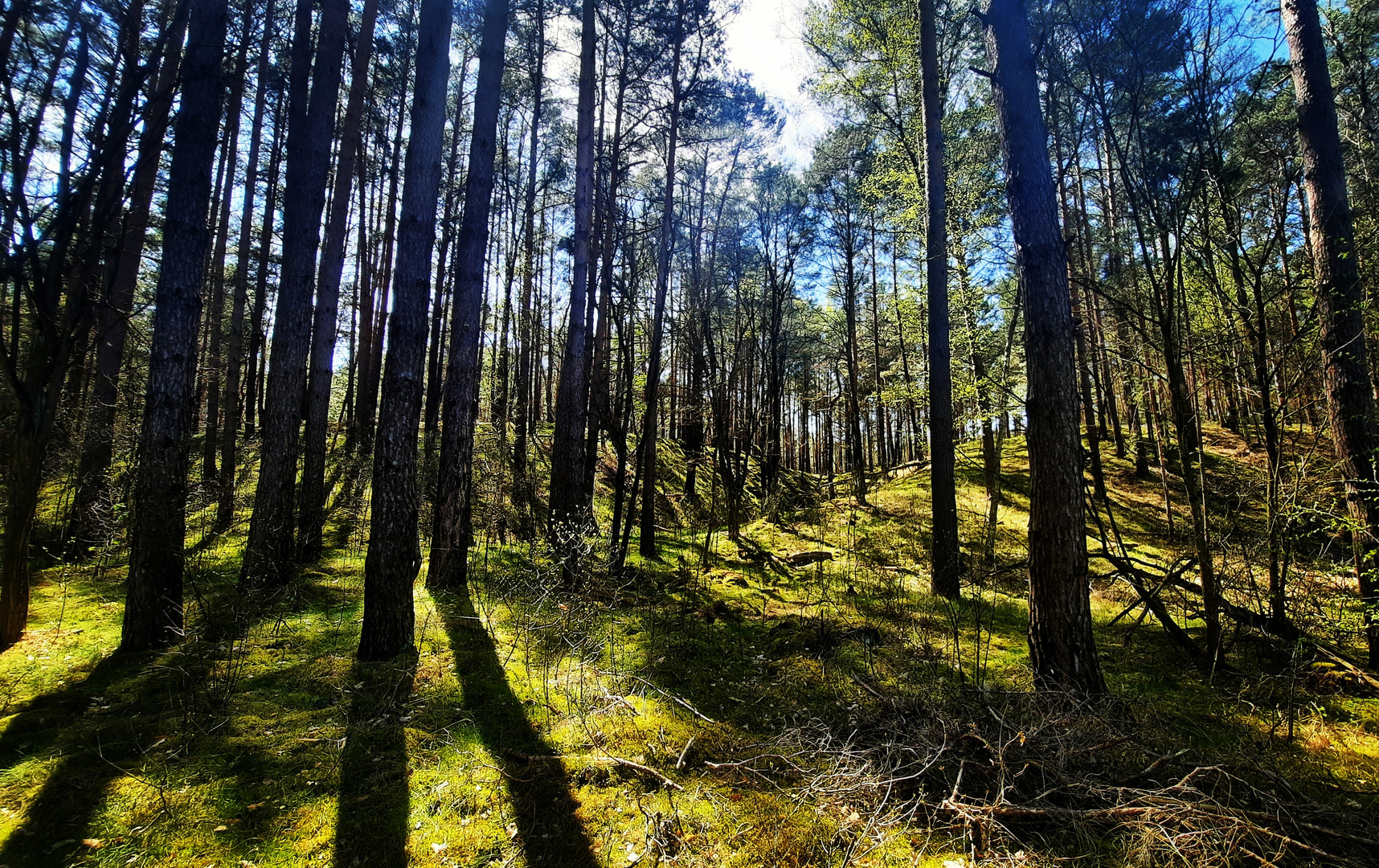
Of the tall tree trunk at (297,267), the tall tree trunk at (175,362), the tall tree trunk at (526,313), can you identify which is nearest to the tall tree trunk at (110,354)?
the tall tree trunk at (175,362)

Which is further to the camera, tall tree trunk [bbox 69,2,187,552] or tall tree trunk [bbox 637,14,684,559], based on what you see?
tall tree trunk [bbox 637,14,684,559]

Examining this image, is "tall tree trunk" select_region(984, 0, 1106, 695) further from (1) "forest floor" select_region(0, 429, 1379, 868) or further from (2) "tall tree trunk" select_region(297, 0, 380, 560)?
(2) "tall tree trunk" select_region(297, 0, 380, 560)

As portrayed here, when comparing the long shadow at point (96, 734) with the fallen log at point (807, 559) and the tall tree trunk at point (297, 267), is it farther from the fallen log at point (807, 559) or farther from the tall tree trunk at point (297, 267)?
the fallen log at point (807, 559)

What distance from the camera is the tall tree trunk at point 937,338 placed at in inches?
300

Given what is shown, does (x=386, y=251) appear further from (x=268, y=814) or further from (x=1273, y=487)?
(x=1273, y=487)

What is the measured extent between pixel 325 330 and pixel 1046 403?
382 inches

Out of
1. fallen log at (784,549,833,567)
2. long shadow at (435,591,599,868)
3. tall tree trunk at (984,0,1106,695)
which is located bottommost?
long shadow at (435,591,599,868)

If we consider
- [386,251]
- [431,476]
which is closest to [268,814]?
[431,476]

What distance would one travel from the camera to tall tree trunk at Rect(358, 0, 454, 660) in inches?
182

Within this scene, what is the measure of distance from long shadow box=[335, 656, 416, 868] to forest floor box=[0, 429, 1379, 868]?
18mm

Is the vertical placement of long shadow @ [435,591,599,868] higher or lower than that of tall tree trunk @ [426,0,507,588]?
lower

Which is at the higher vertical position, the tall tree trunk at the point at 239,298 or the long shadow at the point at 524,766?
the tall tree trunk at the point at 239,298

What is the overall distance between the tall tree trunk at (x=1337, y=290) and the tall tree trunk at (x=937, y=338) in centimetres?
346

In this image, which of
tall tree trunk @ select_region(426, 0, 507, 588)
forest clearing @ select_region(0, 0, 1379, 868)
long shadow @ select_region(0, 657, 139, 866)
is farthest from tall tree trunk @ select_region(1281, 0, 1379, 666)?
tall tree trunk @ select_region(426, 0, 507, 588)
